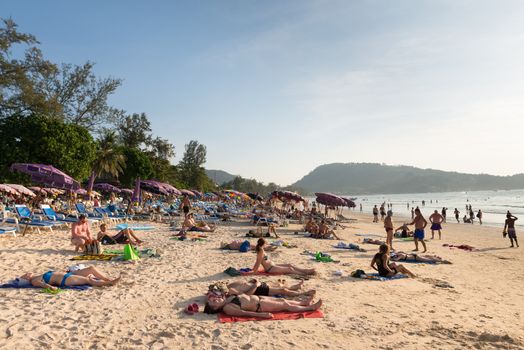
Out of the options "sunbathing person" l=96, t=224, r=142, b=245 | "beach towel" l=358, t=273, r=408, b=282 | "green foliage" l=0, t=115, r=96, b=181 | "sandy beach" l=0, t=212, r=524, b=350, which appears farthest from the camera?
"green foliage" l=0, t=115, r=96, b=181

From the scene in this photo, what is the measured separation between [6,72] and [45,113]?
3.84m

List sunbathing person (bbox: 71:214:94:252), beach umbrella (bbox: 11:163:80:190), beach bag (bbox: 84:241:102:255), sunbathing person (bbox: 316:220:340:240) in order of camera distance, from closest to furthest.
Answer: beach bag (bbox: 84:241:102:255), sunbathing person (bbox: 71:214:94:252), beach umbrella (bbox: 11:163:80:190), sunbathing person (bbox: 316:220:340:240)

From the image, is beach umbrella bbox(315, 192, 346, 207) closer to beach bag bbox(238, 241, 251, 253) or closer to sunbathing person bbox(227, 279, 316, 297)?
beach bag bbox(238, 241, 251, 253)

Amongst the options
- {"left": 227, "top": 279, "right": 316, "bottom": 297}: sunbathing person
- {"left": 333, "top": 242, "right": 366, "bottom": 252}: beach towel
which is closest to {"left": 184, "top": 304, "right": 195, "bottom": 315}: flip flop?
{"left": 227, "top": 279, "right": 316, "bottom": 297}: sunbathing person

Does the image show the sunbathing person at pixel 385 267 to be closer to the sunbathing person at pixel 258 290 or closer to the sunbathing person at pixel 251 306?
the sunbathing person at pixel 258 290

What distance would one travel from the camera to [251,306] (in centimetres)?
507

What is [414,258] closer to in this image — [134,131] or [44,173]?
[44,173]

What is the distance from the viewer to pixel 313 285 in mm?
7020

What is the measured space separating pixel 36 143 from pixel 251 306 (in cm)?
2450

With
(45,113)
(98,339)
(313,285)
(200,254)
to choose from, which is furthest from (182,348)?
(45,113)

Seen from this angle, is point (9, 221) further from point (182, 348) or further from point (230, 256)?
point (182, 348)

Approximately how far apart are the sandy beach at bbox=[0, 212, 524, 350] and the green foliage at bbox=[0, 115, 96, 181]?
1724 centimetres

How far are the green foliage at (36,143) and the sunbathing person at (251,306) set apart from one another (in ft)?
77.0

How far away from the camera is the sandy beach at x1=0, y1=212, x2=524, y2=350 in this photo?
4254mm
